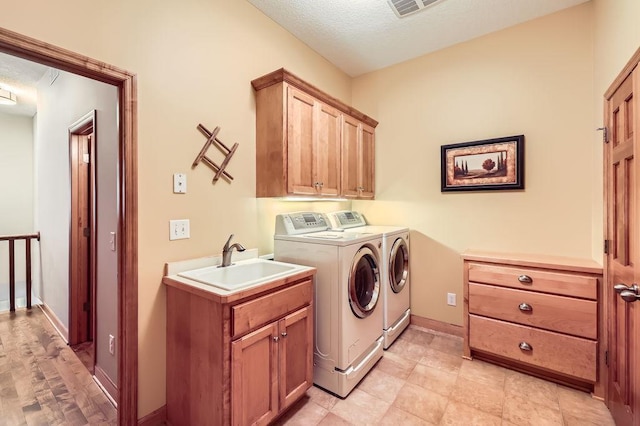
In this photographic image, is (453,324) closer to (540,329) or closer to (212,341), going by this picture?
(540,329)

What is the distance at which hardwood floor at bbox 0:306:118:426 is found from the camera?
67.8 inches

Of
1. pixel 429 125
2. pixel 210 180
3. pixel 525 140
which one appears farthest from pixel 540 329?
pixel 210 180

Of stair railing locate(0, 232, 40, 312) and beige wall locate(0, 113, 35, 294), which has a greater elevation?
beige wall locate(0, 113, 35, 294)

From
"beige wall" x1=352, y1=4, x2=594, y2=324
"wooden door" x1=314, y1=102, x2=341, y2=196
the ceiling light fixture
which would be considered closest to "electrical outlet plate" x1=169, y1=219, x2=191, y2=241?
"wooden door" x1=314, y1=102, x2=341, y2=196

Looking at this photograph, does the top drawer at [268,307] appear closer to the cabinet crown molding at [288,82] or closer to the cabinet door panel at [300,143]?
the cabinet door panel at [300,143]

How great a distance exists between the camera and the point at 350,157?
9.55 feet

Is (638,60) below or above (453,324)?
above

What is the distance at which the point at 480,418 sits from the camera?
1714 mm

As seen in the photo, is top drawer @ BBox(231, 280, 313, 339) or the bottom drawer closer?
top drawer @ BBox(231, 280, 313, 339)

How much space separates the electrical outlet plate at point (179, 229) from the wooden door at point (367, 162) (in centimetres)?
186

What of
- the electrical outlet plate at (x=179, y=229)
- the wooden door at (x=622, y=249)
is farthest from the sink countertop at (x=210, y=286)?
the wooden door at (x=622, y=249)

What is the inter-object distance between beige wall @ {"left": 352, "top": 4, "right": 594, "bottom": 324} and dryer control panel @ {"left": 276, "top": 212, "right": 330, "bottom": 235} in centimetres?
97

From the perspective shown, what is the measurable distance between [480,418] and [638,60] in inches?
81.3

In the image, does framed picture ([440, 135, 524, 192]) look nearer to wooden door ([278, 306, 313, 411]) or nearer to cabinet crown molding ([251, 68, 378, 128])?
cabinet crown molding ([251, 68, 378, 128])
